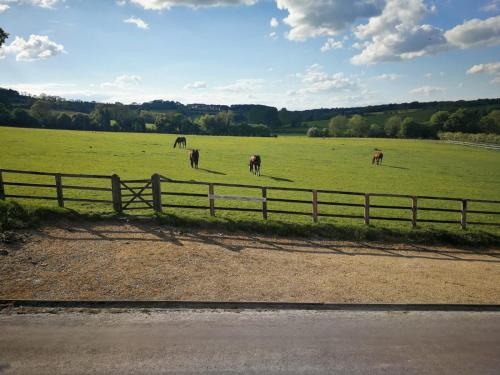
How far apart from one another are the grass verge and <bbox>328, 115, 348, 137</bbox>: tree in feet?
309

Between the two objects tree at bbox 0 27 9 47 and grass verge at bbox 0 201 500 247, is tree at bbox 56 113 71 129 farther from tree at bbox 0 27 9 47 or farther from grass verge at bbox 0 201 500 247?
grass verge at bbox 0 201 500 247

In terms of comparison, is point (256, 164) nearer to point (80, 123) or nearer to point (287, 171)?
point (287, 171)

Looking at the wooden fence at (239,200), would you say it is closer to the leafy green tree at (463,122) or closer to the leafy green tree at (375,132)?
the leafy green tree at (375,132)

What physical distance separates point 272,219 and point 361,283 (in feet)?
19.0

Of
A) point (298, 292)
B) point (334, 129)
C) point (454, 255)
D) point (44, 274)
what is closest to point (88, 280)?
point (44, 274)

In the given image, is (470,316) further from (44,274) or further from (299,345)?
(44,274)

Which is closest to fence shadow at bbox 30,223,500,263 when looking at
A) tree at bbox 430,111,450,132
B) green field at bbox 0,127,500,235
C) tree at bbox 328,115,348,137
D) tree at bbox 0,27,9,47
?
green field at bbox 0,127,500,235

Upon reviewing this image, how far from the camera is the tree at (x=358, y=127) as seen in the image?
10582 centimetres

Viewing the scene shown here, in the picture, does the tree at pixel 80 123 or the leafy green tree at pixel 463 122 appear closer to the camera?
the tree at pixel 80 123

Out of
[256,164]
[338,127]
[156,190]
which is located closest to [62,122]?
[338,127]

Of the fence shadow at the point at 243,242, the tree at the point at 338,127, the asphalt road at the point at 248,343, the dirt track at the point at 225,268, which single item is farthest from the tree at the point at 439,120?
the asphalt road at the point at 248,343

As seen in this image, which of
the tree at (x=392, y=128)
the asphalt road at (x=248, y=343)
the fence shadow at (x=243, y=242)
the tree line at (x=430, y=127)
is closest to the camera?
the asphalt road at (x=248, y=343)

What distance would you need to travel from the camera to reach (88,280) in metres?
8.82

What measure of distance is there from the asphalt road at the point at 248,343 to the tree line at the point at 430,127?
3946 inches
